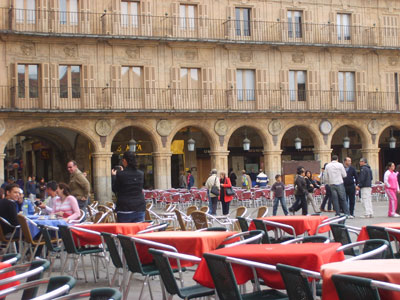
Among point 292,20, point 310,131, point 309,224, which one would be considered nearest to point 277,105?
point 310,131

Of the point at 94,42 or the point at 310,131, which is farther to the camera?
the point at 310,131

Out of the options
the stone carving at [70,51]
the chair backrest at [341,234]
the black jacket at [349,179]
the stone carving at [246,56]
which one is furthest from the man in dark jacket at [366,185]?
the stone carving at [70,51]

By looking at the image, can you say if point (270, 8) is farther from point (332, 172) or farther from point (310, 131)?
point (332, 172)

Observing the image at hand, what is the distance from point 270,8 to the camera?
3011 cm

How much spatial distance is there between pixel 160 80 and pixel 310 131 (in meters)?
7.81

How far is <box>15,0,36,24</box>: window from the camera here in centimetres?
2592

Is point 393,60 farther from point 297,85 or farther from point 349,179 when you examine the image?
point 349,179

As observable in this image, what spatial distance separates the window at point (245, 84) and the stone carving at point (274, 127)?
1513mm

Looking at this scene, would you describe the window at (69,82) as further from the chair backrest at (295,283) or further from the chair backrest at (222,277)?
Answer: the chair backrest at (295,283)

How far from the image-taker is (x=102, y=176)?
2742cm

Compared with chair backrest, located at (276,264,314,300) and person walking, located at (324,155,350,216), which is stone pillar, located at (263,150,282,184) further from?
chair backrest, located at (276,264,314,300)

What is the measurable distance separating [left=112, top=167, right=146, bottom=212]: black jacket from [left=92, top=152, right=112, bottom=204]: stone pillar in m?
18.4

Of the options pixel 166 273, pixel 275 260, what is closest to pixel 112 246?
pixel 166 273

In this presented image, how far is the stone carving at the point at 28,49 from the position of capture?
26.1 m
